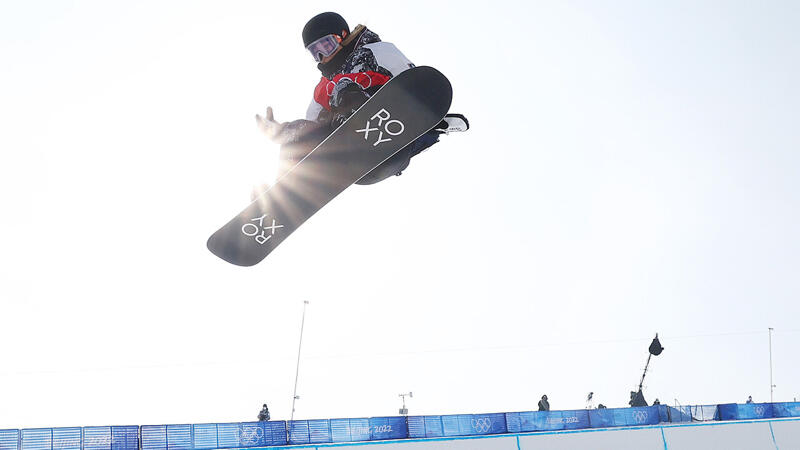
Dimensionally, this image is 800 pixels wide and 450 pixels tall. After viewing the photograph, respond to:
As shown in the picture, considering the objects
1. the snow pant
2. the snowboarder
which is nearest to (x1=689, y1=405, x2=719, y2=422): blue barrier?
the snow pant

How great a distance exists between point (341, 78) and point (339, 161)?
1.91ft

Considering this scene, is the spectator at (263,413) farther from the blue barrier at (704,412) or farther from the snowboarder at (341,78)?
the snowboarder at (341,78)

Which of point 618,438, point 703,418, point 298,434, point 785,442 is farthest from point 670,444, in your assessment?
point 703,418

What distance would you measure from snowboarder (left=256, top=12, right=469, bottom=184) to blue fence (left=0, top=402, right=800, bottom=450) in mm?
12715

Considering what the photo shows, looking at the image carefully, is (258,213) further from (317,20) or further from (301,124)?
(317,20)

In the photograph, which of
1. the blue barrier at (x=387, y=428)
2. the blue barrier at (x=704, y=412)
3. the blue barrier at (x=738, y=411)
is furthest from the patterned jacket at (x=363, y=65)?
the blue barrier at (x=738, y=411)

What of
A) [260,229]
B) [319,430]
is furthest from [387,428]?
[260,229]

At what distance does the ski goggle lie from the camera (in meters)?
5.35

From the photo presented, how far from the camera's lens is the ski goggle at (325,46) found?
535 cm

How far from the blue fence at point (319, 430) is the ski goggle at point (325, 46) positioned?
13.3 m

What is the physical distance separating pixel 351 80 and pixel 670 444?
15380 mm

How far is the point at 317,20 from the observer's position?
210 inches

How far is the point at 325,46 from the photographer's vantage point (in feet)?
17.7

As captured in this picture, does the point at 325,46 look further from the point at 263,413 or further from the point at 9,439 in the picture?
the point at 263,413
